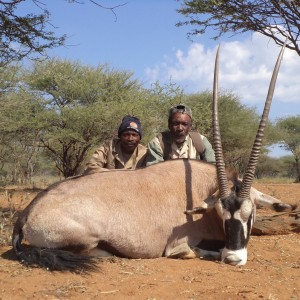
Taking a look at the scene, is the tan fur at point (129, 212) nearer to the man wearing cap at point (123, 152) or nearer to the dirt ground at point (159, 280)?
the dirt ground at point (159, 280)

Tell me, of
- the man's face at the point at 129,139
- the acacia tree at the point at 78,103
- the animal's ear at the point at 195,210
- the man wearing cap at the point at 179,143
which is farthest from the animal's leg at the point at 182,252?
the acacia tree at the point at 78,103

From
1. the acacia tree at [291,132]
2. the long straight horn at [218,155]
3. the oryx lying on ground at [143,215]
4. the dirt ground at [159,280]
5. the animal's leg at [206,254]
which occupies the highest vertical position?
the acacia tree at [291,132]

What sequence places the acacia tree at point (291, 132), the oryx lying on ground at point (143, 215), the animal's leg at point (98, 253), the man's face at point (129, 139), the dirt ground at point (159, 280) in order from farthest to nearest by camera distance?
the acacia tree at point (291, 132) → the man's face at point (129, 139) → the animal's leg at point (98, 253) → the oryx lying on ground at point (143, 215) → the dirt ground at point (159, 280)

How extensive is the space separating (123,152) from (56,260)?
2.30 meters

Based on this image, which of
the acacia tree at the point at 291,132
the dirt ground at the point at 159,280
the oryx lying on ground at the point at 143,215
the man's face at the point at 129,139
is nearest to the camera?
the dirt ground at the point at 159,280

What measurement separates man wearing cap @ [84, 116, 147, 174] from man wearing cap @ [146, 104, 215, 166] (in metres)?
0.29

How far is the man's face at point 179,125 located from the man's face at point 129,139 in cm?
44

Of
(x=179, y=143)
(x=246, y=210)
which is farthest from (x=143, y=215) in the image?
(x=179, y=143)

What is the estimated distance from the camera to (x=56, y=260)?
11.9 ft

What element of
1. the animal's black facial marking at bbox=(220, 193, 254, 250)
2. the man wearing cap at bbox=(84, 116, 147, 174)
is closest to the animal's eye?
the animal's black facial marking at bbox=(220, 193, 254, 250)

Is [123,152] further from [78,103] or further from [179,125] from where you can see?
[78,103]

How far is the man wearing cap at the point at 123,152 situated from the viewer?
5.56m

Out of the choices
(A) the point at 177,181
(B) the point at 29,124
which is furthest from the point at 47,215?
(B) the point at 29,124

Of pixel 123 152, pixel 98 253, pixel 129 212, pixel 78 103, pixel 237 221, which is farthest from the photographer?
pixel 78 103
